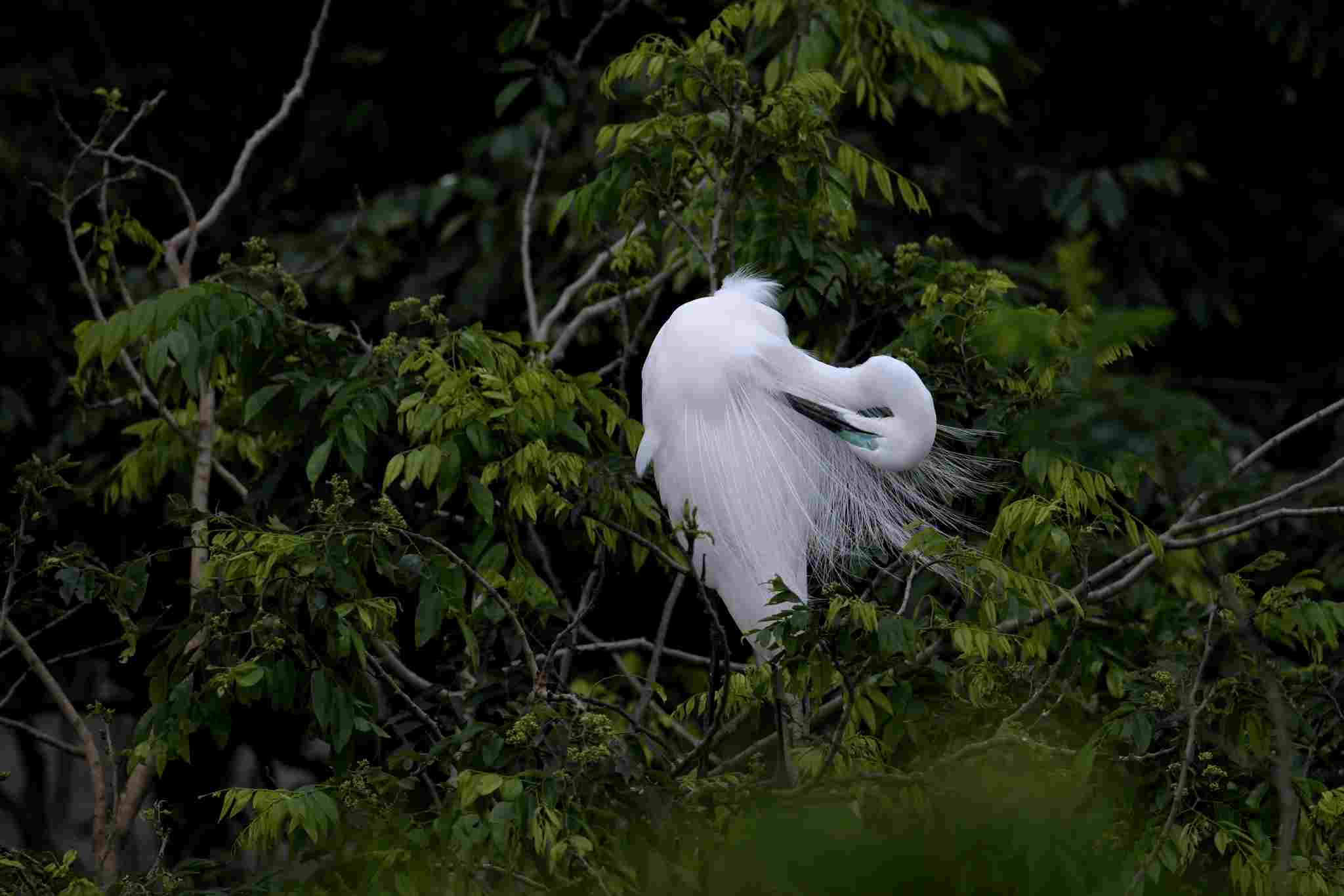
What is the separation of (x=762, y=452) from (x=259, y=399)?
890 millimetres

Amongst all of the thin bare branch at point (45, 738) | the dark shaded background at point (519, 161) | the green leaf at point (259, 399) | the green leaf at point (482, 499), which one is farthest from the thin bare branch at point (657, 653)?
the dark shaded background at point (519, 161)

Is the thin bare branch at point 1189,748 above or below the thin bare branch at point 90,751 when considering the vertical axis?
above

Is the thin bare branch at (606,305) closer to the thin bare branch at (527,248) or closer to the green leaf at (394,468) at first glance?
the thin bare branch at (527,248)

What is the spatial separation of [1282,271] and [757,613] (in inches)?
178

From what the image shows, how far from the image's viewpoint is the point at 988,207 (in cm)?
602

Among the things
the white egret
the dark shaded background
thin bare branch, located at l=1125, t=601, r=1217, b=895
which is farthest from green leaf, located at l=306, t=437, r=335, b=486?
the dark shaded background

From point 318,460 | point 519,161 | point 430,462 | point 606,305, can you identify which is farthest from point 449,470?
point 519,161

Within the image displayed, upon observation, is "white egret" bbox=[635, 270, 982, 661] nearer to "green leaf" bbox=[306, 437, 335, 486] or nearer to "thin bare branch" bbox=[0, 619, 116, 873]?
"green leaf" bbox=[306, 437, 335, 486]

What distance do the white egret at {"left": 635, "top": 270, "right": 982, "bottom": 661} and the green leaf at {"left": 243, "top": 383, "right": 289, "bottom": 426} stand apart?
2.20ft

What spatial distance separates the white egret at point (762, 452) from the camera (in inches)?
109

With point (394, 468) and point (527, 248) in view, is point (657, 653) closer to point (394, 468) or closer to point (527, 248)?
point (394, 468)

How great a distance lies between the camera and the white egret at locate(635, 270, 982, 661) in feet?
9.09

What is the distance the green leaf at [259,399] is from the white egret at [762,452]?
2.20 feet

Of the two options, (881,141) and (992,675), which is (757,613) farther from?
(881,141)
